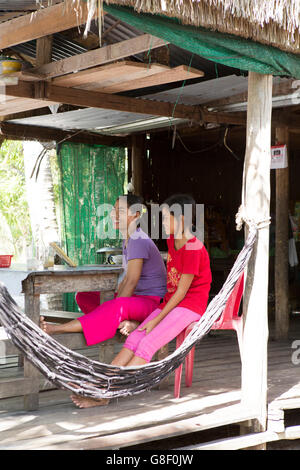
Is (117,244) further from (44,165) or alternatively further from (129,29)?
(129,29)

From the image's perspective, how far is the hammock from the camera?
9.55ft

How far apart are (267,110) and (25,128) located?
10.7 ft

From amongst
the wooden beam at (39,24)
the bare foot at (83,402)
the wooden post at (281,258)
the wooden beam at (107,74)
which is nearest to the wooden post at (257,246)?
the wooden beam at (107,74)

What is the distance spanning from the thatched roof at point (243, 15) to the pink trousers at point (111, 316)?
1687mm

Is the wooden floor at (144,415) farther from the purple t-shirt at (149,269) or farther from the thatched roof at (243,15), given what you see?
the thatched roof at (243,15)

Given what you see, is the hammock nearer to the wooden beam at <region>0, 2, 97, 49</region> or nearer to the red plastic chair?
the red plastic chair

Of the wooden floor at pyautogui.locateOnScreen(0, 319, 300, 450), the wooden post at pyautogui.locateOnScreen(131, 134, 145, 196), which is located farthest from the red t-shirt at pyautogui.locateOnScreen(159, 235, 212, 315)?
the wooden post at pyautogui.locateOnScreen(131, 134, 145, 196)

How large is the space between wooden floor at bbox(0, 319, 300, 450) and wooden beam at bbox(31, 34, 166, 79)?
79.0 inches

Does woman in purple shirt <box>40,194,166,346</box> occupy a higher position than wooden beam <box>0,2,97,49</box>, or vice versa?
wooden beam <box>0,2,97,49</box>

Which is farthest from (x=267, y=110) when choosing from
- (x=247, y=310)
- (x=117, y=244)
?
(x=117, y=244)

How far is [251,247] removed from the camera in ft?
12.0

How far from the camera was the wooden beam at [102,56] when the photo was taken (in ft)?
12.1

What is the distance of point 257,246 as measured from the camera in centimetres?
373
